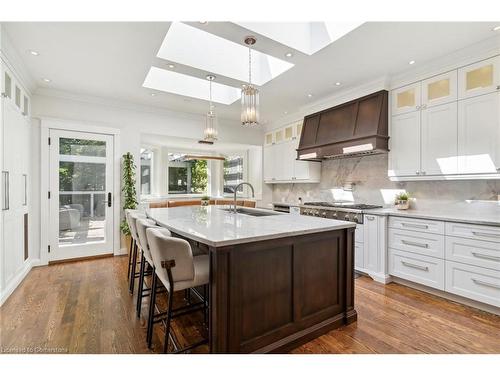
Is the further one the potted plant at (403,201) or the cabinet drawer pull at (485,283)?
the potted plant at (403,201)

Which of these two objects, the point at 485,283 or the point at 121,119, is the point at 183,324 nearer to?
the point at 485,283

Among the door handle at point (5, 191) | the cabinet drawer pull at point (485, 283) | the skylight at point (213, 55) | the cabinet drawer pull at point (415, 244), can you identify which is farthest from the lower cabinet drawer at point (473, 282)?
the door handle at point (5, 191)

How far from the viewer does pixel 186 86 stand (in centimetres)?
412

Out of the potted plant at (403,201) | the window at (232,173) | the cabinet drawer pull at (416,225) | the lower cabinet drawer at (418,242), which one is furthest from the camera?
the window at (232,173)

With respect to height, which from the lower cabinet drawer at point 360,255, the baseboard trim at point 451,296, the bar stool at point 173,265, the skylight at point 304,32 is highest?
the skylight at point 304,32

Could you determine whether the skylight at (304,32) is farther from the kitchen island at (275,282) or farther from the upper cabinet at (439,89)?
the kitchen island at (275,282)

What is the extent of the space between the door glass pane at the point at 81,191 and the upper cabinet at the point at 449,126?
4.60 meters

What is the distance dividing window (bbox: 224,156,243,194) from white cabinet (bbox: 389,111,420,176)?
3.76 meters

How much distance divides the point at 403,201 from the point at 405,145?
2.44ft

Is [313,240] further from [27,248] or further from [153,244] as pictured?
[27,248]

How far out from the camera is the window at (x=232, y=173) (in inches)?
258

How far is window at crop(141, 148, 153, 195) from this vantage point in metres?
5.81

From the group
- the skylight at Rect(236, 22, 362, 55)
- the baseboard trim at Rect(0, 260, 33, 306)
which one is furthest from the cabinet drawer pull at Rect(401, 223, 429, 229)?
the baseboard trim at Rect(0, 260, 33, 306)
